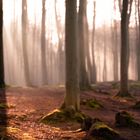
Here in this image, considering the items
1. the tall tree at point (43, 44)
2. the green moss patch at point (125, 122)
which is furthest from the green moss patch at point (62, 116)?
the tall tree at point (43, 44)

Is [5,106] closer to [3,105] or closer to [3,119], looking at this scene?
[3,105]

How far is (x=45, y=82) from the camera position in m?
36.9

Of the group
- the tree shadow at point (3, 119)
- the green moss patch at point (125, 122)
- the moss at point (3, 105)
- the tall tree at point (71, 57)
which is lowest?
the green moss patch at point (125, 122)

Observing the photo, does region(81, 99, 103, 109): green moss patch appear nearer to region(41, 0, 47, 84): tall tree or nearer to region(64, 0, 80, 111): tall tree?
region(64, 0, 80, 111): tall tree

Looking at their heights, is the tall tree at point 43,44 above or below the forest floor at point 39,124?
above

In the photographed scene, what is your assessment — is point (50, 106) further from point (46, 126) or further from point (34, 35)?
point (34, 35)

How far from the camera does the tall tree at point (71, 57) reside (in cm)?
1166

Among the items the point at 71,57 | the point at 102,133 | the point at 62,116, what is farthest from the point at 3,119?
the point at 71,57

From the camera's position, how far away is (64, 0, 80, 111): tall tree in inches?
459

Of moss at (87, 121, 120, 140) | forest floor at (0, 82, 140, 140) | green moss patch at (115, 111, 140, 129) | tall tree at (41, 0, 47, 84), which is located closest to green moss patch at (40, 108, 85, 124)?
forest floor at (0, 82, 140, 140)

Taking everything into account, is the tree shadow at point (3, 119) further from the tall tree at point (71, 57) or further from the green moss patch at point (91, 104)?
the green moss patch at point (91, 104)

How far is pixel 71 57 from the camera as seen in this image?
38.5 ft

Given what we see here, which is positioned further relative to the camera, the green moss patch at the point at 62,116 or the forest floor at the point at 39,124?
the green moss patch at the point at 62,116

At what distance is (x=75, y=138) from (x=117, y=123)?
254 centimetres
